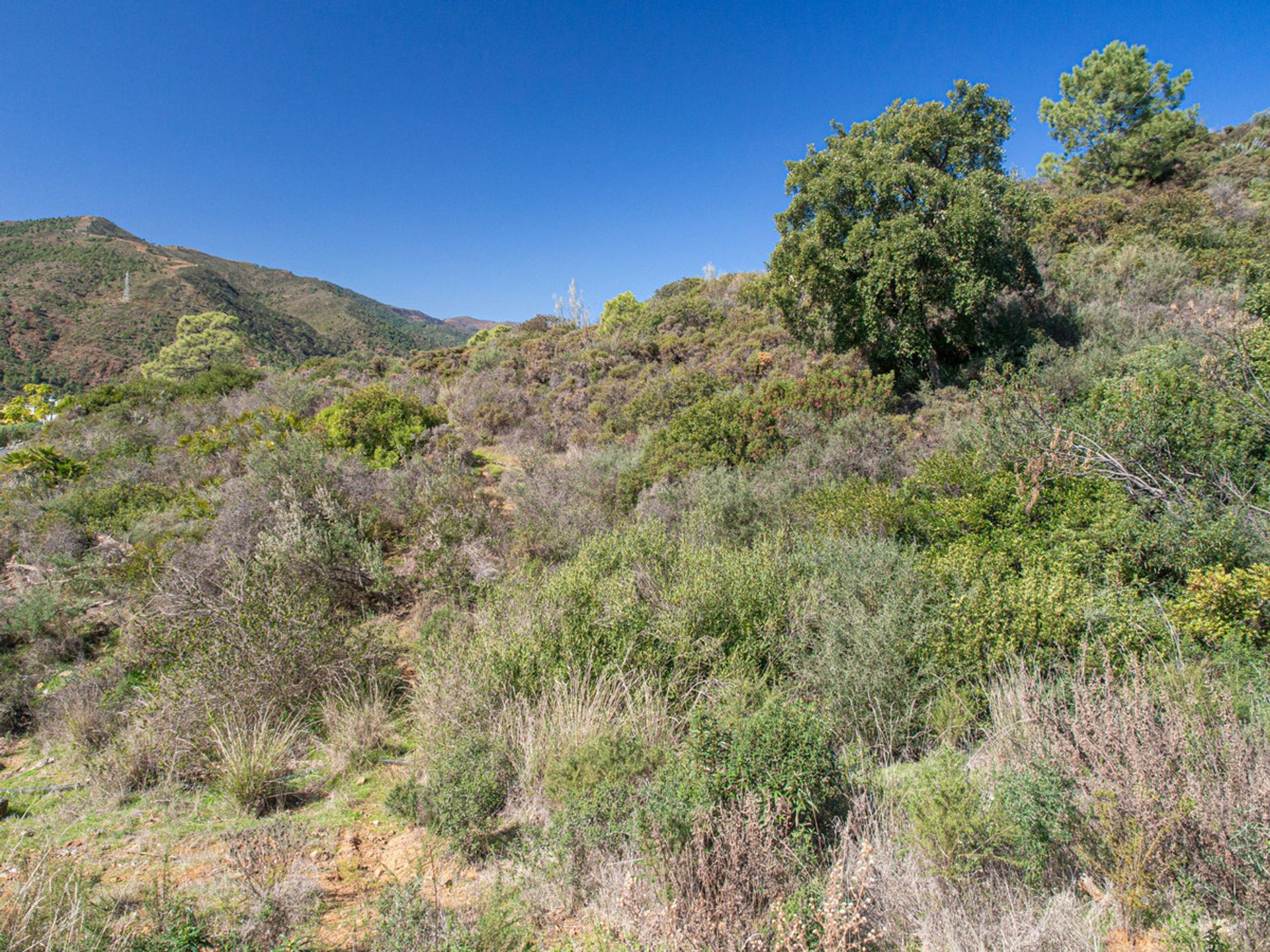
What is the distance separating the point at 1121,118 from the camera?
2019 cm

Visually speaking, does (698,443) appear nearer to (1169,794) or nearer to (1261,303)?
(1169,794)

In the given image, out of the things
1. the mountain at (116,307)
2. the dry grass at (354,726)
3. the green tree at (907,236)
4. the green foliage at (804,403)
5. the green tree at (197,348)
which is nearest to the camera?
the dry grass at (354,726)

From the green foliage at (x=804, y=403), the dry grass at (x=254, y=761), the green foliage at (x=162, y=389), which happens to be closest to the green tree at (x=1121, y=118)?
the green foliage at (x=804, y=403)

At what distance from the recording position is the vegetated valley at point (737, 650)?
89.1 inches

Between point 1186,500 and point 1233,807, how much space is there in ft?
12.0

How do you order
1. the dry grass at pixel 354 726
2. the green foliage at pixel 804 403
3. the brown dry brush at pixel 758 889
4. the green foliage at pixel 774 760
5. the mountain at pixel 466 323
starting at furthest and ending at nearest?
1. the mountain at pixel 466 323
2. the green foliage at pixel 804 403
3. the dry grass at pixel 354 726
4. the green foliage at pixel 774 760
5. the brown dry brush at pixel 758 889

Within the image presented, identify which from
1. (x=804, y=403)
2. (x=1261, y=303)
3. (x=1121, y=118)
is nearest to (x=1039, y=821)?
(x=804, y=403)

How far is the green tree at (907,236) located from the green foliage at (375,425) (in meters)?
8.63

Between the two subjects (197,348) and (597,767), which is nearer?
(597,767)

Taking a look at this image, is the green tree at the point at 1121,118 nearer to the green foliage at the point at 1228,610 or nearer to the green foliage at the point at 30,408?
the green foliage at the point at 1228,610

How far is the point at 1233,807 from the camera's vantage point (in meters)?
2.05

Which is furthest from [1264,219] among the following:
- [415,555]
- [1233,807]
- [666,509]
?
[415,555]

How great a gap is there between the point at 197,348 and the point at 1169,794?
46230 mm

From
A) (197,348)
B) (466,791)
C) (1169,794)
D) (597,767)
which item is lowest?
(466,791)
